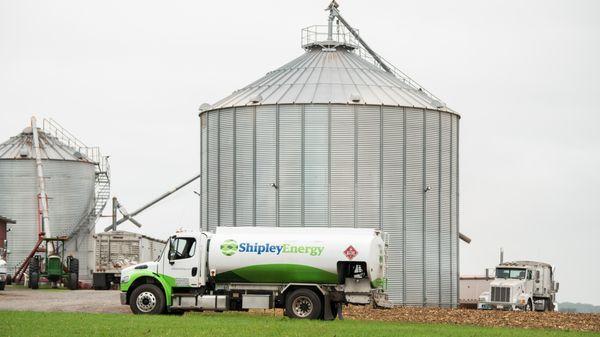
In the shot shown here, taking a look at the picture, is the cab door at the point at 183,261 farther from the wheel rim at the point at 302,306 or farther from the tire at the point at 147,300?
the wheel rim at the point at 302,306

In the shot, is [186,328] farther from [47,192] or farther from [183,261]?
[47,192]

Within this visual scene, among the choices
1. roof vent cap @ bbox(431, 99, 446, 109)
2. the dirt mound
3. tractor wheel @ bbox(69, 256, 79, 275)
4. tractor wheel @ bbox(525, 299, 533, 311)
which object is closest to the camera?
the dirt mound

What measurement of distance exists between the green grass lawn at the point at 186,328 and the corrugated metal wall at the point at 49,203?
203 feet

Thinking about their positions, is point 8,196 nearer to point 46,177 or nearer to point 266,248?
point 46,177

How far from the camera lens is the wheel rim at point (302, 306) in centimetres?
4978

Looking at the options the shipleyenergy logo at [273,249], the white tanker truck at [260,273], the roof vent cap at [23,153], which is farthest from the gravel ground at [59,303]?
the roof vent cap at [23,153]

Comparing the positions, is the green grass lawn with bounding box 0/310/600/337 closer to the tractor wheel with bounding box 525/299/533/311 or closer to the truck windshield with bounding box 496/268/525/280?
the tractor wheel with bounding box 525/299/533/311

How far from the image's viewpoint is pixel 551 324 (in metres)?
52.7

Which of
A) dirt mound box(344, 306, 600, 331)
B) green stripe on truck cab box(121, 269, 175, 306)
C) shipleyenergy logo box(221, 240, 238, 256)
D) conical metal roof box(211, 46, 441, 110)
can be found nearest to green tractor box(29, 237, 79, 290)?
conical metal roof box(211, 46, 441, 110)

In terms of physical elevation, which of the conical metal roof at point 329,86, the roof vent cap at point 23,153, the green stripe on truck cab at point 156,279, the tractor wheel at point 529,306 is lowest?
the tractor wheel at point 529,306

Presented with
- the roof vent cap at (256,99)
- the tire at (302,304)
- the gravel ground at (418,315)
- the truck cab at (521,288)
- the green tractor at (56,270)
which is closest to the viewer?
the tire at (302,304)

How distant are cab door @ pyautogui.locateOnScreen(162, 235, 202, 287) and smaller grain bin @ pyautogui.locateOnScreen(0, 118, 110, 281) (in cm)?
5683

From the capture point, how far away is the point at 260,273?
50656 mm

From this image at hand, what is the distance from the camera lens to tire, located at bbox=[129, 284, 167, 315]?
50.6 m
